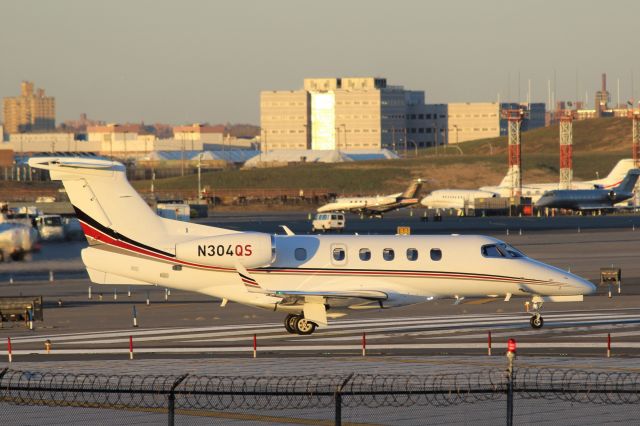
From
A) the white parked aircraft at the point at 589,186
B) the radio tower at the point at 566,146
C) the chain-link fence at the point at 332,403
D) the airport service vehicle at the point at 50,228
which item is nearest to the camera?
the chain-link fence at the point at 332,403

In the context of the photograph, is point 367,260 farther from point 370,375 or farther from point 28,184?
point 28,184

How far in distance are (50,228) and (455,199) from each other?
59483mm

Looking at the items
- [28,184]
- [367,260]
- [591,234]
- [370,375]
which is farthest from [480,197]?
[370,375]

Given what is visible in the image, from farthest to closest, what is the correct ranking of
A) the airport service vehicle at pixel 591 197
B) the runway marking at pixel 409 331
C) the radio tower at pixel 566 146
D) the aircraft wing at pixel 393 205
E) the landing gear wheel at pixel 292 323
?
the radio tower at pixel 566 146, the airport service vehicle at pixel 591 197, the aircraft wing at pixel 393 205, the landing gear wheel at pixel 292 323, the runway marking at pixel 409 331

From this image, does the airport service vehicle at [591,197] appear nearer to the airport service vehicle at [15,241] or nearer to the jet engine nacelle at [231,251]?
the airport service vehicle at [15,241]

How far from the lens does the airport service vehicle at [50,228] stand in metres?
67.1

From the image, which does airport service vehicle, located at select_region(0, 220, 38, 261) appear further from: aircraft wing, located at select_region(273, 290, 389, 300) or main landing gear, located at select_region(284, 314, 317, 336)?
aircraft wing, located at select_region(273, 290, 389, 300)

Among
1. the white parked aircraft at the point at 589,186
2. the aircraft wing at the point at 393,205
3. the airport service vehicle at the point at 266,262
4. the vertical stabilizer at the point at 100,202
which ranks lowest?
the aircraft wing at the point at 393,205

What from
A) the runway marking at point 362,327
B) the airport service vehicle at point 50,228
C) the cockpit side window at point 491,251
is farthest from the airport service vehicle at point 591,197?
the cockpit side window at point 491,251

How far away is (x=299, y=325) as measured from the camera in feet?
106

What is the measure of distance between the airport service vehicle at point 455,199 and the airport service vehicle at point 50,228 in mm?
56426

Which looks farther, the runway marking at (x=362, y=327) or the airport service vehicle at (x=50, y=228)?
the airport service vehicle at (x=50, y=228)

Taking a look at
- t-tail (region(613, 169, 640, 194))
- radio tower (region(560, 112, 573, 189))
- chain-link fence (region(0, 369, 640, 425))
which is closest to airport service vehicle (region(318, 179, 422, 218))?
t-tail (region(613, 169, 640, 194))

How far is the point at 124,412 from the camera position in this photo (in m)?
20.5
